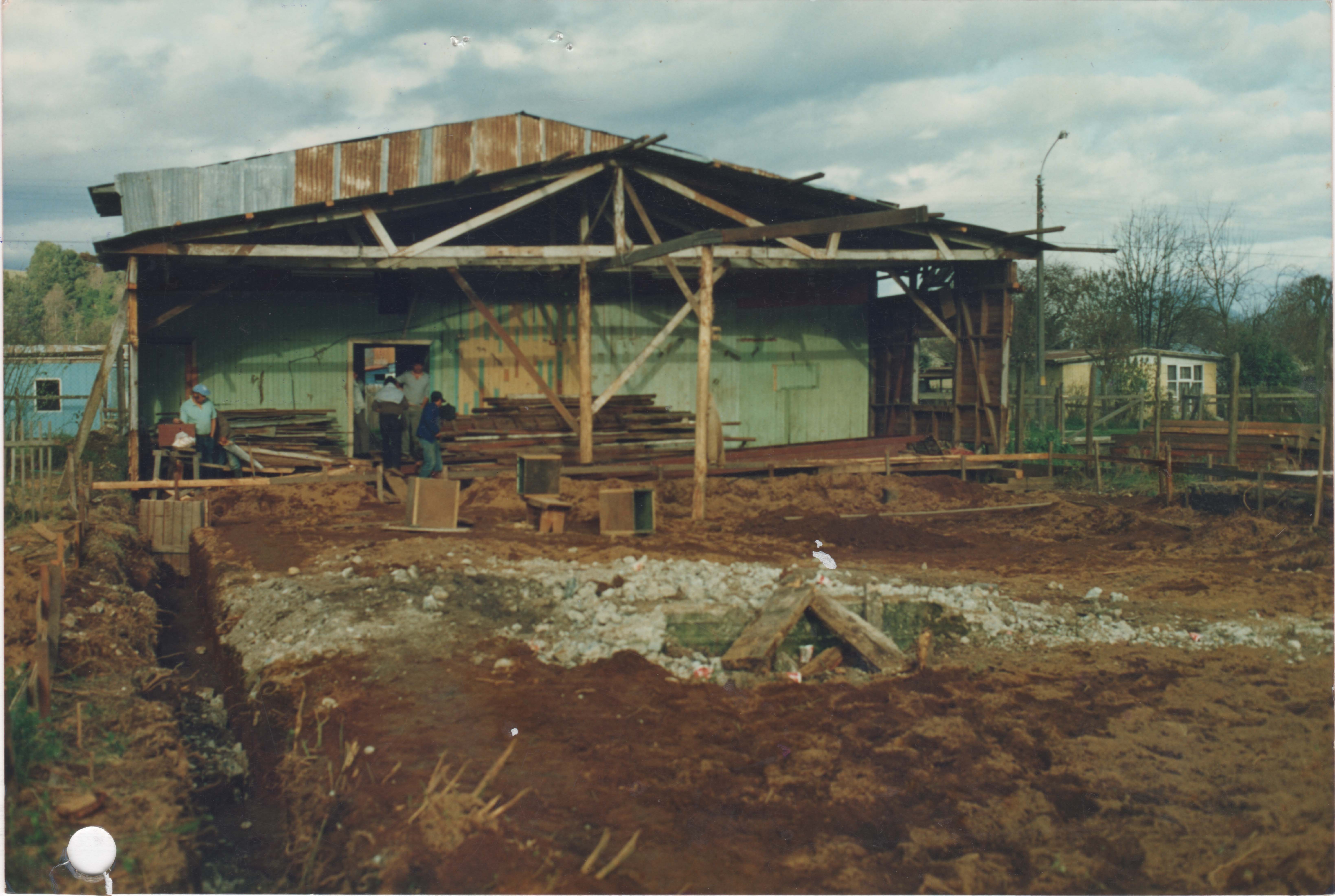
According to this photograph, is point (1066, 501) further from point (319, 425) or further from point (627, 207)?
point (319, 425)

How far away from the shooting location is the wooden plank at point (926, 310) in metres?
16.6

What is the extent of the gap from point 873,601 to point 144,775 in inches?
211

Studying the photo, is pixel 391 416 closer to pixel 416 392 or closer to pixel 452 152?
pixel 416 392

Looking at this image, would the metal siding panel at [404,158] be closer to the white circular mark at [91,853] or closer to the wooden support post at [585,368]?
the wooden support post at [585,368]

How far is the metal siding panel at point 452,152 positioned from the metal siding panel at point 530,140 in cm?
80

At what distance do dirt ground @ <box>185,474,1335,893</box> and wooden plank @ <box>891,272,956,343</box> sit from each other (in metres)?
9.26

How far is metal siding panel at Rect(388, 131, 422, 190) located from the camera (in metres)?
14.1

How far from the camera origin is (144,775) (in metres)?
4.79

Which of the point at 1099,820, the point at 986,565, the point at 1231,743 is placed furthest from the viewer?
the point at 986,565

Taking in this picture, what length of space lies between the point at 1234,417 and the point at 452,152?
13192 mm

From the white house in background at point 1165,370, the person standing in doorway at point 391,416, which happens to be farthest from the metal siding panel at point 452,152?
the white house in background at point 1165,370

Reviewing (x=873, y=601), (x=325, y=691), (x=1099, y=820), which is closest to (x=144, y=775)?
(x=325, y=691)

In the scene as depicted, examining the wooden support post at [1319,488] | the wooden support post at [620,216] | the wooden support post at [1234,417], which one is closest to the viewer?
the wooden support post at [1319,488]

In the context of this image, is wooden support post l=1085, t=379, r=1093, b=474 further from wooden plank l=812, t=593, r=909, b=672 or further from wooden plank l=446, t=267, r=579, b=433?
wooden plank l=812, t=593, r=909, b=672
